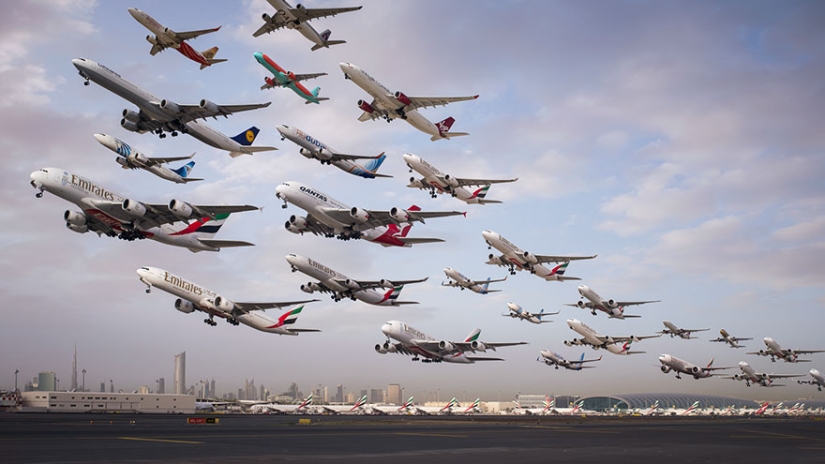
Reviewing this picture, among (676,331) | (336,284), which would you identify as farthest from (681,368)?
(336,284)

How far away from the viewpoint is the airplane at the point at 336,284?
8638 cm

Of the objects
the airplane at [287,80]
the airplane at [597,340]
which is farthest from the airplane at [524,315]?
the airplane at [287,80]

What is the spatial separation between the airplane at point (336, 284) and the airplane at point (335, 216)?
4.06 m

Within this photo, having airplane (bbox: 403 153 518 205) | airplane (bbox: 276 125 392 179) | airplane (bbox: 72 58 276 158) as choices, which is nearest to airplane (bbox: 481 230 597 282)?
airplane (bbox: 403 153 518 205)

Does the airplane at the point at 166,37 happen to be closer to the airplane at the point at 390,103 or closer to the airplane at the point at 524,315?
the airplane at the point at 390,103

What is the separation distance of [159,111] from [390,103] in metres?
26.5

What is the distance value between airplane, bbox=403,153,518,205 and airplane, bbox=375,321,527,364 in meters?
23.7

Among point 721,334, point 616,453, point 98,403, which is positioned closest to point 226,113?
point 616,453

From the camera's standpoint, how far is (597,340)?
429 feet

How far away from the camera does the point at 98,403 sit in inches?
5851

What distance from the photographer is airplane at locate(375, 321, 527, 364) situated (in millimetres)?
106312

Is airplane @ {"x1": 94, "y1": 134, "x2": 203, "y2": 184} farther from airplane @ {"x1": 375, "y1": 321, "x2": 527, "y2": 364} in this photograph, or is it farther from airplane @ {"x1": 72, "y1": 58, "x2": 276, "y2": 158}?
airplane @ {"x1": 375, "y1": 321, "x2": 527, "y2": 364}

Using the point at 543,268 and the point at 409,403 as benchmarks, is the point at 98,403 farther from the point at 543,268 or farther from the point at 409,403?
the point at 543,268

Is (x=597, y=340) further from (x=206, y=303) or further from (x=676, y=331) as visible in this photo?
(x=206, y=303)
